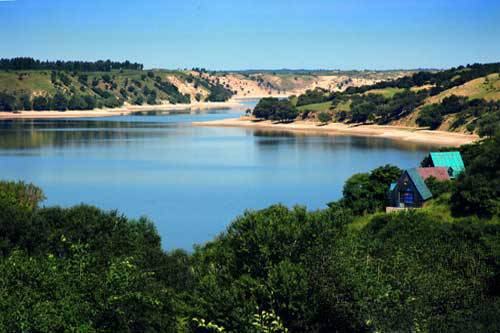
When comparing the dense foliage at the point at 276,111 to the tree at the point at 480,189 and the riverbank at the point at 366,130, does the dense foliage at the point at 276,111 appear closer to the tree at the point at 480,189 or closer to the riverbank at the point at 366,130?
the riverbank at the point at 366,130

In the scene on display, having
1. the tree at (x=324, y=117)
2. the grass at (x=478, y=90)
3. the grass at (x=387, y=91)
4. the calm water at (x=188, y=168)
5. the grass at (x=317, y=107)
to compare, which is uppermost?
the grass at (x=478, y=90)

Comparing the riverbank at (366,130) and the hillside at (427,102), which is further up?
the hillside at (427,102)

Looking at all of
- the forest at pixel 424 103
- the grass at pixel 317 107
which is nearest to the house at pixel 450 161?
the forest at pixel 424 103

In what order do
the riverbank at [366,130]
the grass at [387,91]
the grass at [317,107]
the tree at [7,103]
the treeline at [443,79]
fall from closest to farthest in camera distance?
the riverbank at [366,130], the treeline at [443,79], the grass at [317,107], the grass at [387,91], the tree at [7,103]

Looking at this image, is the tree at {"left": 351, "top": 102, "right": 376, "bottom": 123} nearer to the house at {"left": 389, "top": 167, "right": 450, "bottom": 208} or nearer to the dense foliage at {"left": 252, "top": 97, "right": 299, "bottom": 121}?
the dense foliage at {"left": 252, "top": 97, "right": 299, "bottom": 121}

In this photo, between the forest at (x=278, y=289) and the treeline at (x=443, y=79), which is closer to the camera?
the forest at (x=278, y=289)

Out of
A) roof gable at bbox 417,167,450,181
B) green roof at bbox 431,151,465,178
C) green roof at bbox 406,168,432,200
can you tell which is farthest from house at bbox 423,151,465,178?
green roof at bbox 406,168,432,200
